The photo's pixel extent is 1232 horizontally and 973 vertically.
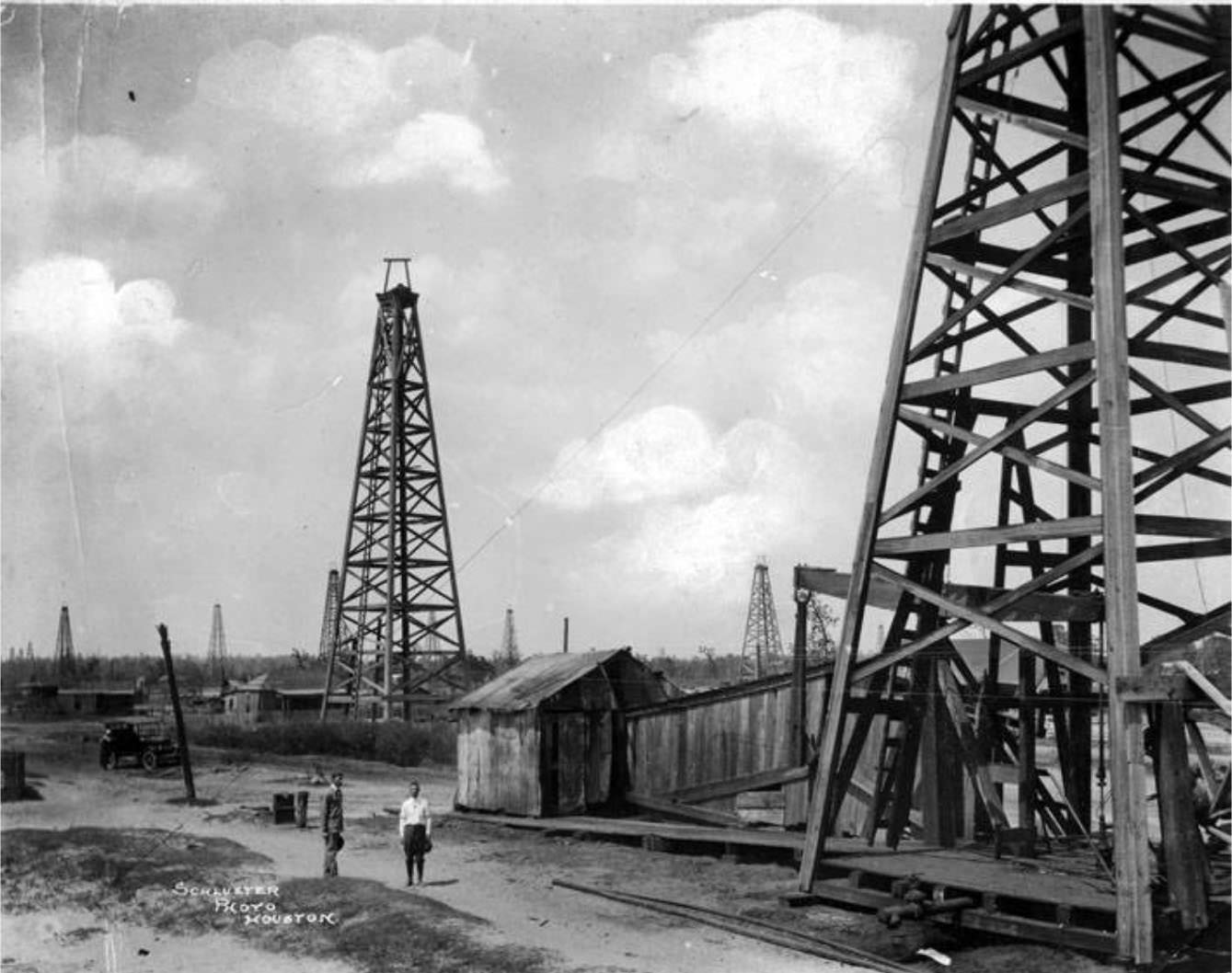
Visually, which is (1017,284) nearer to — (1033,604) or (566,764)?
(1033,604)

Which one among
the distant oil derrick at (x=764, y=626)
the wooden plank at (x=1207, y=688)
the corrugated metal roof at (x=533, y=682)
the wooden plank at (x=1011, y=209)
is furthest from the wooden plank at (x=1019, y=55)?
the distant oil derrick at (x=764, y=626)

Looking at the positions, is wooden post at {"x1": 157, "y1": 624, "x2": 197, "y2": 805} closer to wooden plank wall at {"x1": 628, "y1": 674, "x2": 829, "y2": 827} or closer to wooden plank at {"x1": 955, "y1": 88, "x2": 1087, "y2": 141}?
wooden plank wall at {"x1": 628, "y1": 674, "x2": 829, "y2": 827}

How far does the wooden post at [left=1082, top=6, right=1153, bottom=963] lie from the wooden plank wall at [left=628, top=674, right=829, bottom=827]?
9.09 metres

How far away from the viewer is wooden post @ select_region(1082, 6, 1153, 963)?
28.5 feet

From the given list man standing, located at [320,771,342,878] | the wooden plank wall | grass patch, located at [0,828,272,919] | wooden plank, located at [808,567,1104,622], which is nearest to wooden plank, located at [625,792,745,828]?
the wooden plank wall

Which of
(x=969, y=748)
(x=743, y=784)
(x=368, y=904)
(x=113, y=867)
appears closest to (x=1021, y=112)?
(x=969, y=748)

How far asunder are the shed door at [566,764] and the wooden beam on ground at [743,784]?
1640 mm

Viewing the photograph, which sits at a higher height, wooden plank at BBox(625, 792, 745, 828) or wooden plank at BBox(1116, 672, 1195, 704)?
wooden plank at BBox(1116, 672, 1195, 704)

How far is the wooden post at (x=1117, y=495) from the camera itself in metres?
8.70

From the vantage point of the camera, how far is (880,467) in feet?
36.7

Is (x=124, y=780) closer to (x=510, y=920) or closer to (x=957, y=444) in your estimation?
(x=510, y=920)

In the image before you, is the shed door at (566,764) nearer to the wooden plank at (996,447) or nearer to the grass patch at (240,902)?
the grass patch at (240,902)

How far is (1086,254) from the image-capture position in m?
12.2

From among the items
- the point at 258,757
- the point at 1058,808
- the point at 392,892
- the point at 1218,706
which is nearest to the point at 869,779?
the point at 1058,808
